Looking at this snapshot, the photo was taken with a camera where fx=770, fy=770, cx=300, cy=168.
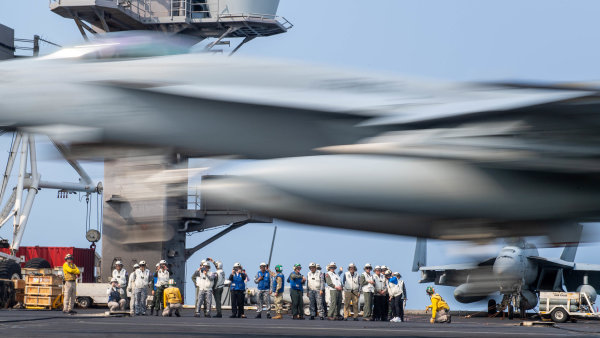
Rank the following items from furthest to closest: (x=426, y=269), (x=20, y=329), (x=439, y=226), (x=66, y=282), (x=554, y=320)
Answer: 1. (x=426, y=269)
2. (x=554, y=320)
3. (x=66, y=282)
4. (x=20, y=329)
5. (x=439, y=226)

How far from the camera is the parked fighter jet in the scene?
7668 mm

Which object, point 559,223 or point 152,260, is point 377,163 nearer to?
point 559,223

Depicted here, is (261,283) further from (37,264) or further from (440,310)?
(37,264)

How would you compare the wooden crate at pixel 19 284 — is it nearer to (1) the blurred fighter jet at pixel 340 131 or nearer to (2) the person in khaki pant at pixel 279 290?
(2) the person in khaki pant at pixel 279 290

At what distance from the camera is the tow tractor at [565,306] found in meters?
25.7

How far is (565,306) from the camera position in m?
26.0

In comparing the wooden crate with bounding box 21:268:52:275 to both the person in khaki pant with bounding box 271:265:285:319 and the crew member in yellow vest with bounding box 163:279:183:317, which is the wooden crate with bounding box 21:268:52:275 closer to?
the crew member in yellow vest with bounding box 163:279:183:317

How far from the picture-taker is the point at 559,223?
24.9ft

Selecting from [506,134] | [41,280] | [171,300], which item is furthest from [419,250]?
[41,280]

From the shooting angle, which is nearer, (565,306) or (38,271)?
(565,306)

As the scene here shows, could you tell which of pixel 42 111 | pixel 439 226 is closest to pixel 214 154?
pixel 42 111

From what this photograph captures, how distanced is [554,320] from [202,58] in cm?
2145

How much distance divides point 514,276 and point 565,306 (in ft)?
62.5

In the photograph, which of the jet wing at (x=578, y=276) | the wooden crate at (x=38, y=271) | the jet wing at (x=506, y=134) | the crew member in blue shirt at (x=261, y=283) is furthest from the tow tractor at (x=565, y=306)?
the jet wing at (x=506, y=134)
